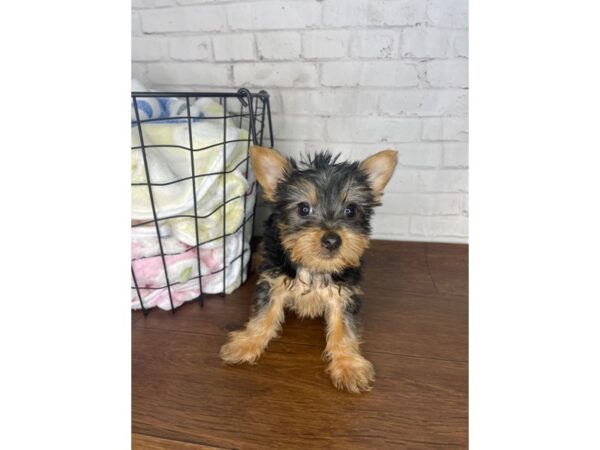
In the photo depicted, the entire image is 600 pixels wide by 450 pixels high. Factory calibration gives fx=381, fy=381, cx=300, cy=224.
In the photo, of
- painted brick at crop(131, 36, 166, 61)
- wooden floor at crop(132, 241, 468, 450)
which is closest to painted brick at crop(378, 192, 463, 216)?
wooden floor at crop(132, 241, 468, 450)

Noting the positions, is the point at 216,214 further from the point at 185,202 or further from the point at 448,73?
the point at 448,73

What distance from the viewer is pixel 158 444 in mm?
999

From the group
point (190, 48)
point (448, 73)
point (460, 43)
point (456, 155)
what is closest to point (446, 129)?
point (456, 155)

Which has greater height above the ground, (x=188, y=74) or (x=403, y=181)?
(x=188, y=74)

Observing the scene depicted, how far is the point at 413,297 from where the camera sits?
5.57 feet

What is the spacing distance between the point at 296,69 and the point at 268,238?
36.8 inches

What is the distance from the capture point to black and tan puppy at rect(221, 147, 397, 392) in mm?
1243

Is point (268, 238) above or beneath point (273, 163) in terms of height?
beneath

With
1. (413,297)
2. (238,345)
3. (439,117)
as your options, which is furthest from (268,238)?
(439,117)

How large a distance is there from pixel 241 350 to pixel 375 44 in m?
1.51

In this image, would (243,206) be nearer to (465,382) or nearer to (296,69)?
(296,69)

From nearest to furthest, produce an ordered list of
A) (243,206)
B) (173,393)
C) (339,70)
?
(173,393) < (243,206) < (339,70)

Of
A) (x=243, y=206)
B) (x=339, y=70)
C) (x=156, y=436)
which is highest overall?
(x=339, y=70)

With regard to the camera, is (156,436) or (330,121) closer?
(156,436)
